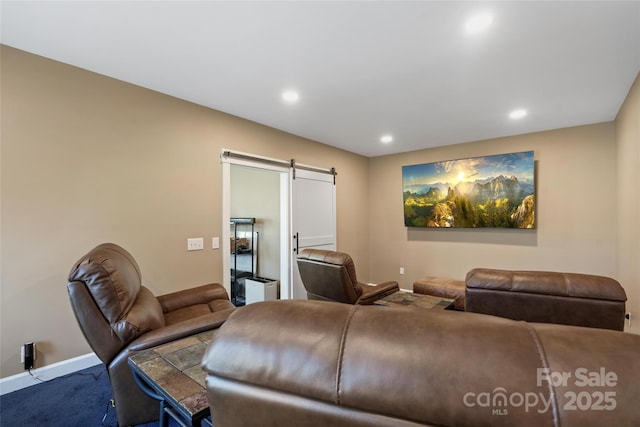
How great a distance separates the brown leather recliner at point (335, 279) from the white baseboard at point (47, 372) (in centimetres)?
212

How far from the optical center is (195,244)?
3232mm

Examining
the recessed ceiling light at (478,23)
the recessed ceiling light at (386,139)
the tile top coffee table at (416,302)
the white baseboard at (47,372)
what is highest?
the recessed ceiling light at (386,139)

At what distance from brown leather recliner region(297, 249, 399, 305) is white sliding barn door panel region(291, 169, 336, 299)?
1.19m

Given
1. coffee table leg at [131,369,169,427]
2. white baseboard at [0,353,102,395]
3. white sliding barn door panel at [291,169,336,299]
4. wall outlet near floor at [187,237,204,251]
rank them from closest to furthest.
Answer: coffee table leg at [131,369,169,427] < white baseboard at [0,353,102,395] < wall outlet near floor at [187,237,204,251] < white sliding barn door panel at [291,169,336,299]

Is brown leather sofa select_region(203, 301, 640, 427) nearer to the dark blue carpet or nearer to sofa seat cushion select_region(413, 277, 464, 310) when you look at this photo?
the dark blue carpet

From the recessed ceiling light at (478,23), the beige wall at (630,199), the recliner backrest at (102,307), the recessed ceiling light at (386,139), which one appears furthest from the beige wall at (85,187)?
the beige wall at (630,199)

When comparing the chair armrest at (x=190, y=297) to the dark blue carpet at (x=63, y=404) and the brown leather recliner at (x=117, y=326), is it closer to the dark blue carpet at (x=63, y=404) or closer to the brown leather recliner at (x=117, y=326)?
the dark blue carpet at (x=63, y=404)

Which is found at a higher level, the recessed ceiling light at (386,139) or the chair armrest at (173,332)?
the recessed ceiling light at (386,139)

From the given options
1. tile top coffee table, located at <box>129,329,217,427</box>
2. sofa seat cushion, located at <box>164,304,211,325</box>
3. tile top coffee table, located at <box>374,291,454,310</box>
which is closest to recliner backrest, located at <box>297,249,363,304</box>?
tile top coffee table, located at <box>374,291,454,310</box>

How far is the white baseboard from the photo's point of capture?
2148 millimetres

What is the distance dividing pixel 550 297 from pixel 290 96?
9.23ft

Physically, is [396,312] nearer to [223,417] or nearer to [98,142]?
[223,417]

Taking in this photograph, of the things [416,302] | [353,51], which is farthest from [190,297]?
[353,51]

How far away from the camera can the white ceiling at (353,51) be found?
1790mm
